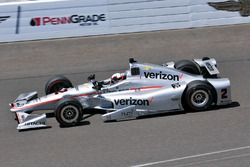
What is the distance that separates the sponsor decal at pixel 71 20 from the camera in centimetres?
1877

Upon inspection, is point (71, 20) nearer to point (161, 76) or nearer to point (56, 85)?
point (56, 85)

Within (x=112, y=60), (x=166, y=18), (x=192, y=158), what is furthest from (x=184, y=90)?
(x=166, y=18)

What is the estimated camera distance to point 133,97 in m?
12.0

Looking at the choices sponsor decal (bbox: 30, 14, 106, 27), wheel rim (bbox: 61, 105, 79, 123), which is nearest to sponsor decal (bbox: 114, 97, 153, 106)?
wheel rim (bbox: 61, 105, 79, 123)

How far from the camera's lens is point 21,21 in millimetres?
18750

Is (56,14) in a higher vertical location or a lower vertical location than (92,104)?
higher

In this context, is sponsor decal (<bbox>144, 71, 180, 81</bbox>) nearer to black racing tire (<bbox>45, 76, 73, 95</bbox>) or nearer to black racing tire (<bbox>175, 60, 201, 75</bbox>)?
black racing tire (<bbox>175, 60, 201, 75</bbox>)

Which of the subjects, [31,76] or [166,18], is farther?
[166,18]

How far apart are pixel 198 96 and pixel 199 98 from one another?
5cm

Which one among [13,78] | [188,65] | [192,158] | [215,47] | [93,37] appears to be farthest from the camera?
[93,37]

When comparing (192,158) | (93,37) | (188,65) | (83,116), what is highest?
(93,37)

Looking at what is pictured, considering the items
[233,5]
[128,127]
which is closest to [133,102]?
[128,127]

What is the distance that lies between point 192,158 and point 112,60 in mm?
8110

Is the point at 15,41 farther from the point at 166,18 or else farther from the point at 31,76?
the point at 166,18
